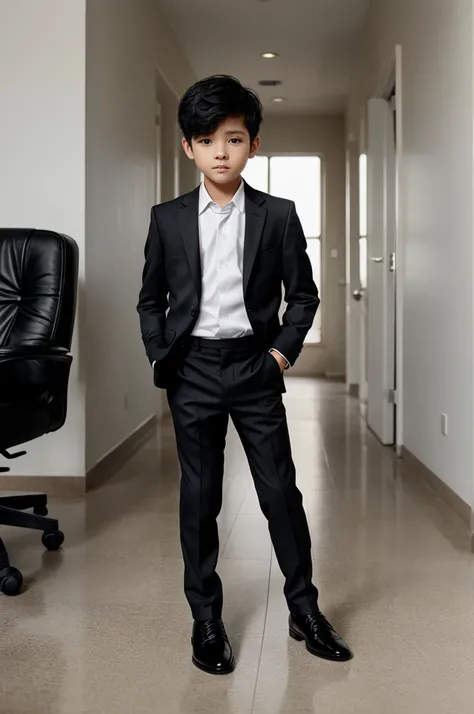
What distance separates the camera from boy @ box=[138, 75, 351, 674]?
192 cm

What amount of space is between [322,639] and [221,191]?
1062mm

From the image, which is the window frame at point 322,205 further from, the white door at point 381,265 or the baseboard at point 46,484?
the baseboard at point 46,484

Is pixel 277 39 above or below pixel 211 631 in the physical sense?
above

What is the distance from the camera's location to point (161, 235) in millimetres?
1950

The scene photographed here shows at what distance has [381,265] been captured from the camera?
211 inches

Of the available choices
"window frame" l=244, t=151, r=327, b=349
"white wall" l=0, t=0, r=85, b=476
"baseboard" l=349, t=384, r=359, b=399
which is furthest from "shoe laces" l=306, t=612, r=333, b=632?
"window frame" l=244, t=151, r=327, b=349

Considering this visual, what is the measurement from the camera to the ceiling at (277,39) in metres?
6.37

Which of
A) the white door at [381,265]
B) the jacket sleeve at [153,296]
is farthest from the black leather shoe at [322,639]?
the white door at [381,265]

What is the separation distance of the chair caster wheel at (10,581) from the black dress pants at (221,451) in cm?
70

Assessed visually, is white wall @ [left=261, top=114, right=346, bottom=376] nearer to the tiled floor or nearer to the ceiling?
the ceiling

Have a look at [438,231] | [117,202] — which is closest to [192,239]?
[438,231]

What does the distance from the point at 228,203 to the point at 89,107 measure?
87.1 inches

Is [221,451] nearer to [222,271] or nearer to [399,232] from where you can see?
[222,271]

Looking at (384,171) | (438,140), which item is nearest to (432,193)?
(438,140)
